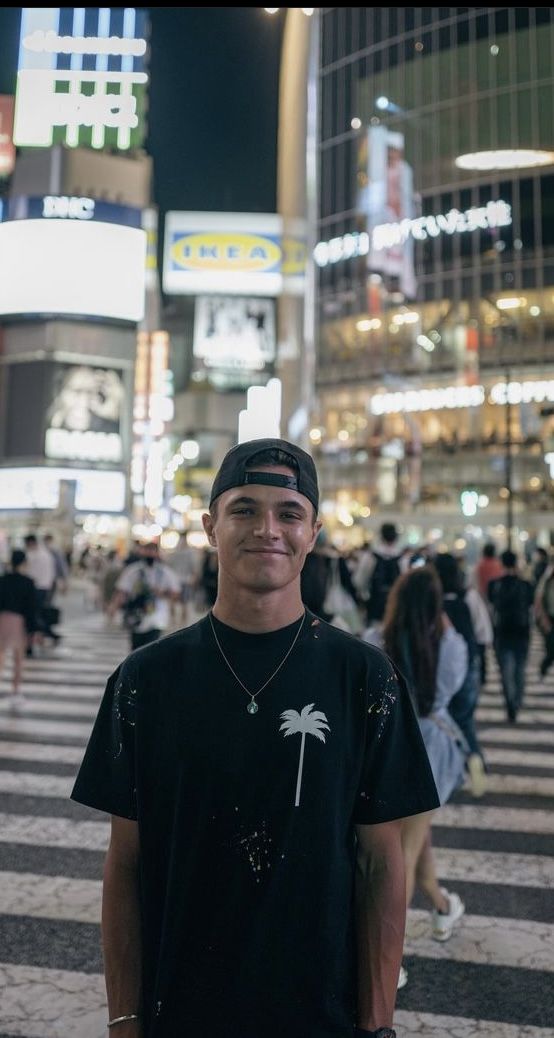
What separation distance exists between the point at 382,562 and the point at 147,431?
54504mm

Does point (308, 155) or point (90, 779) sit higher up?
point (308, 155)

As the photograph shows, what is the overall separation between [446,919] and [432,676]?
1.27 metres

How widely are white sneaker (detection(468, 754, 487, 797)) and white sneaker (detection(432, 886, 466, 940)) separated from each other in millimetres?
2473

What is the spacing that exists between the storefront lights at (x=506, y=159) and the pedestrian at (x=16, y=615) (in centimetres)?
5394

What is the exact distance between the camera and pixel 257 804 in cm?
184

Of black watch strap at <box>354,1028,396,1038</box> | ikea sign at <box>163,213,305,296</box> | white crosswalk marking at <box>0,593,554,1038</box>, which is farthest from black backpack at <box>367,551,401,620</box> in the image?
ikea sign at <box>163,213,305,296</box>

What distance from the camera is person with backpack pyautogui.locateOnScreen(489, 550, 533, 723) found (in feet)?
33.5

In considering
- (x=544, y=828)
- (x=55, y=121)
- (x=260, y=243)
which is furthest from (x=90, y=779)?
(x=260, y=243)

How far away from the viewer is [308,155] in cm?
6044

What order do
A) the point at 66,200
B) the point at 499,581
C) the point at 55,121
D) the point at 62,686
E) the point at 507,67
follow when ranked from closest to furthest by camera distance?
the point at 499,581 → the point at 62,686 → the point at 55,121 → the point at 66,200 → the point at 507,67

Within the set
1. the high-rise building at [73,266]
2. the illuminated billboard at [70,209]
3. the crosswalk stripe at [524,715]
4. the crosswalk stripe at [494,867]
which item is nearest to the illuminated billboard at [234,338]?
the high-rise building at [73,266]

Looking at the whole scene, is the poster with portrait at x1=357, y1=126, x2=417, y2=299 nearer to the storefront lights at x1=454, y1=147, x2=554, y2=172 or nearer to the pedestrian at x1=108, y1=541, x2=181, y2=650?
the storefront lights at x1=454, y1=147, x2=554, y2=172

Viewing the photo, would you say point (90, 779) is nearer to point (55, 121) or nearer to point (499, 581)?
point (499, 581)

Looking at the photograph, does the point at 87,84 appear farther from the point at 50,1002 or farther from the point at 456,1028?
the point at 456,1028
